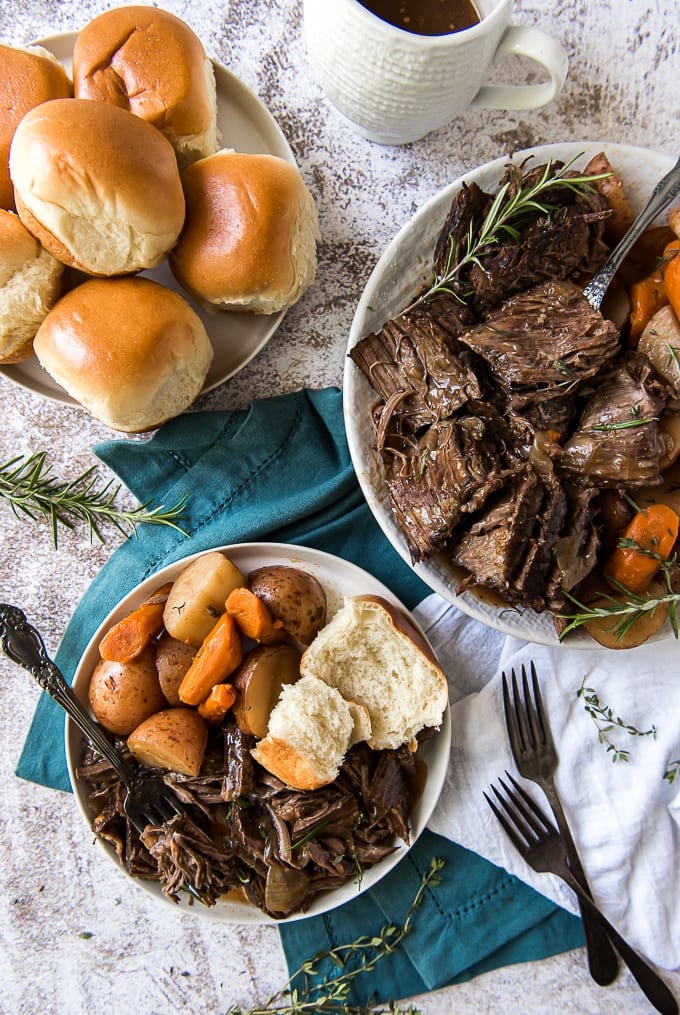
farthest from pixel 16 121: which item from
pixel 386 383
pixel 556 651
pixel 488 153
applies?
pixel 556 651

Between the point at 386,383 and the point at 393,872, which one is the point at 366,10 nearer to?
the point at 386,383

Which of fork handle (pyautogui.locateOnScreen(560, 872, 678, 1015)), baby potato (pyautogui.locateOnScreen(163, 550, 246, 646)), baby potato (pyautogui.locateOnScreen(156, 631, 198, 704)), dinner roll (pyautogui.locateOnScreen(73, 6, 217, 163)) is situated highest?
dinner roll (pyautogui.locateOnScreen(73, 6, 217, 163))

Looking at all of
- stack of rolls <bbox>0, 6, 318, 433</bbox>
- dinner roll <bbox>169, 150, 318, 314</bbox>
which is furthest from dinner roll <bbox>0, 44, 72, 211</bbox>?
dinner roll <bbox>169, 150, 318, 314</bbox>

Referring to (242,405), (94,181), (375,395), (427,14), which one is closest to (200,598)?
(242,405)

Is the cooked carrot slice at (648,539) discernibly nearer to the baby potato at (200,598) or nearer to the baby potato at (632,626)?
the baby potato at (632,626)

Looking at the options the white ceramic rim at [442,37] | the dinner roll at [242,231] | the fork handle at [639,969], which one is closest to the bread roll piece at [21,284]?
the dinner roll at [242,231]

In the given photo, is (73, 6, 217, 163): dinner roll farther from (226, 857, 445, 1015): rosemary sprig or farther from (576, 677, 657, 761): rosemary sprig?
(226, 857, 445, 1015): rosemary sprig

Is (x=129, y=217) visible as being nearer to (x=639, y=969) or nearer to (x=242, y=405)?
(x=242, y=405)
